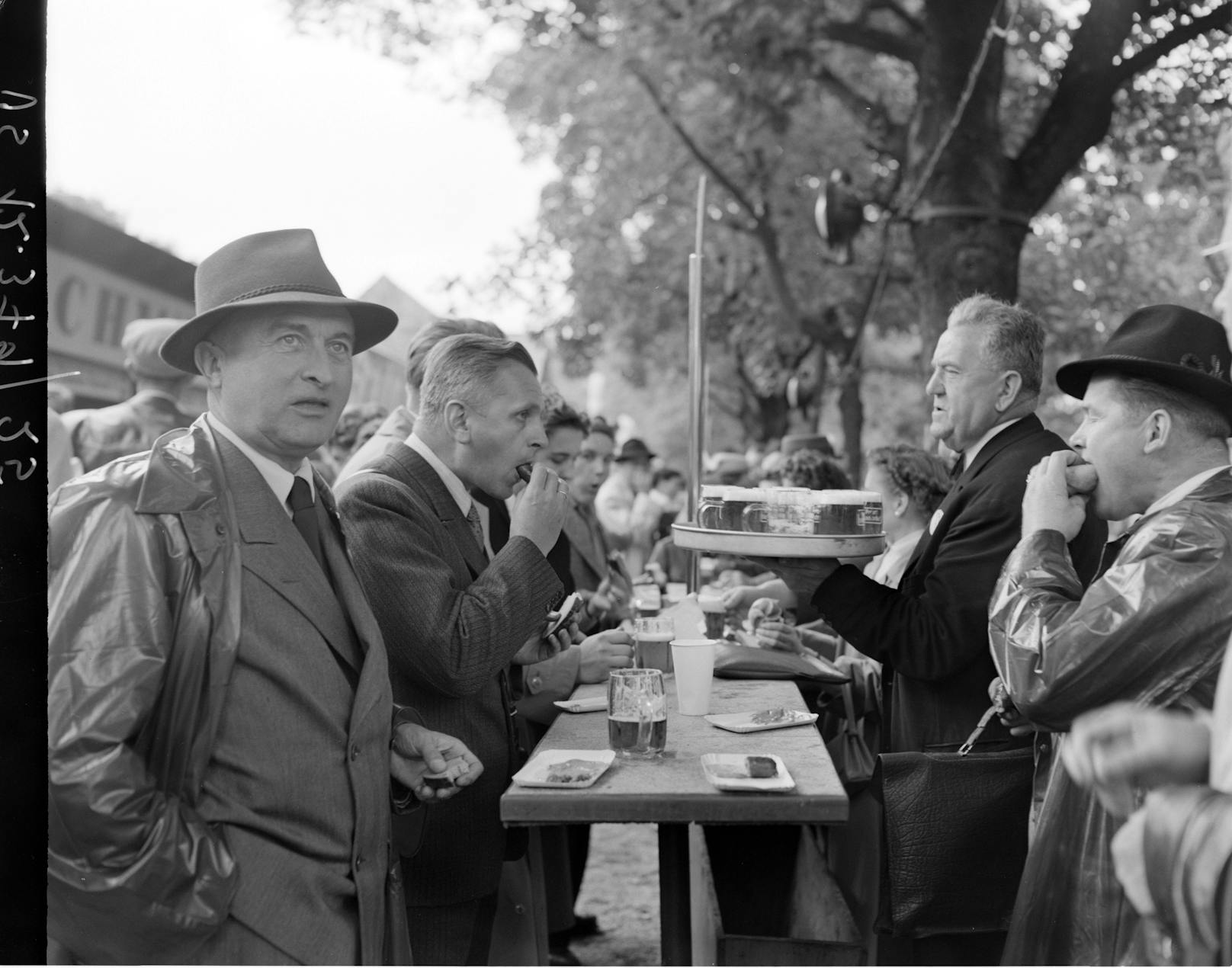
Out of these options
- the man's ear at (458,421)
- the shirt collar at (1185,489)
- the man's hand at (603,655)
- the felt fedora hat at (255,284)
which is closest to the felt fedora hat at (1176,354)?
the shirt collar at (1185,489)

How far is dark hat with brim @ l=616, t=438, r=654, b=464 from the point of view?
12.6 m

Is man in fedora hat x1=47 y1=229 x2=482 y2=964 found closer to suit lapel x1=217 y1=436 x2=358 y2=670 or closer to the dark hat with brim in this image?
suit lapel x1=217 y1=436 x2=358 y2=670

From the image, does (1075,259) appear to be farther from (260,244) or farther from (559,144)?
(260,244)

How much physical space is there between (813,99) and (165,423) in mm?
11409

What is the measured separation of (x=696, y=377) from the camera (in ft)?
14.5

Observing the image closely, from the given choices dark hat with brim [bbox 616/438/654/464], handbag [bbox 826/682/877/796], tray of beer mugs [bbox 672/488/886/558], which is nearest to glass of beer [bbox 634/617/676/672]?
tray of beer mugs [bbox 672/488/886/558]

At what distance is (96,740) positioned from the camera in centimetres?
194

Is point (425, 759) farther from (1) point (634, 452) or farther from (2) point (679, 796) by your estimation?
(1) point (634, 452)

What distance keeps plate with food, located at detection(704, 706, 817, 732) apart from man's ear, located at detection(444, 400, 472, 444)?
967mm

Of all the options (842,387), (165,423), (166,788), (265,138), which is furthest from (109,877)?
(842,387)

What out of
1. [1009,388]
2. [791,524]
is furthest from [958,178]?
[791,524]

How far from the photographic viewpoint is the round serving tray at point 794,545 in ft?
10.3

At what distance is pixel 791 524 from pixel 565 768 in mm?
1079

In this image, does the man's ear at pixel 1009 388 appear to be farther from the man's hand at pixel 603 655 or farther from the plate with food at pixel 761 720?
the man's hand at pixel 603 655
